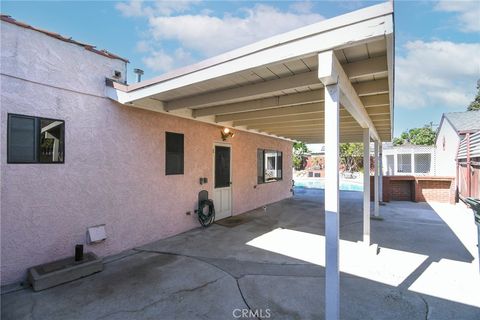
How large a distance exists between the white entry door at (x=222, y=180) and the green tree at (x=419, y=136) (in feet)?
103

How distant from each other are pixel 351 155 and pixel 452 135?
1091 centimetres

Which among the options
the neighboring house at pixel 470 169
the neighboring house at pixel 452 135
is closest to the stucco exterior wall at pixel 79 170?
the neighboring house at pixel 470 169

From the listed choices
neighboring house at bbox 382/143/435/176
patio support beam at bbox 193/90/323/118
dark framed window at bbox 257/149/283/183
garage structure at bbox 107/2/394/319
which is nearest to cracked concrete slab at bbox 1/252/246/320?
garage structure at bbox 107/2/394/319

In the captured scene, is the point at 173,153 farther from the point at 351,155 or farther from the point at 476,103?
the point at 476,103

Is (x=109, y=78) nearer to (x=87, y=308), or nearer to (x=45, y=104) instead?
(x=45, y=104)

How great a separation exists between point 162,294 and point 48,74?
3548 millimetres

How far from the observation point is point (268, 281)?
10.5 feet

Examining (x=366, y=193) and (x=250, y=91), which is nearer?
(x=250, y=91)

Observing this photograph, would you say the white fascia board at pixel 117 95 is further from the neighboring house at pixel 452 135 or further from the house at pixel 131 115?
the neighboring house at pixel 452 135

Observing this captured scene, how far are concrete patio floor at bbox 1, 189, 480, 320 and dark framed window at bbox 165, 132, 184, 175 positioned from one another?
1.57 metres

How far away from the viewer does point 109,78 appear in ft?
13.5

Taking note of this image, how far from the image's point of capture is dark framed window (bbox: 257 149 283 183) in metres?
8.93

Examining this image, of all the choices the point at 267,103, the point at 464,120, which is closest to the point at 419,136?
the point at 464,120

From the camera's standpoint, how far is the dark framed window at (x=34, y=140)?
3096mm
